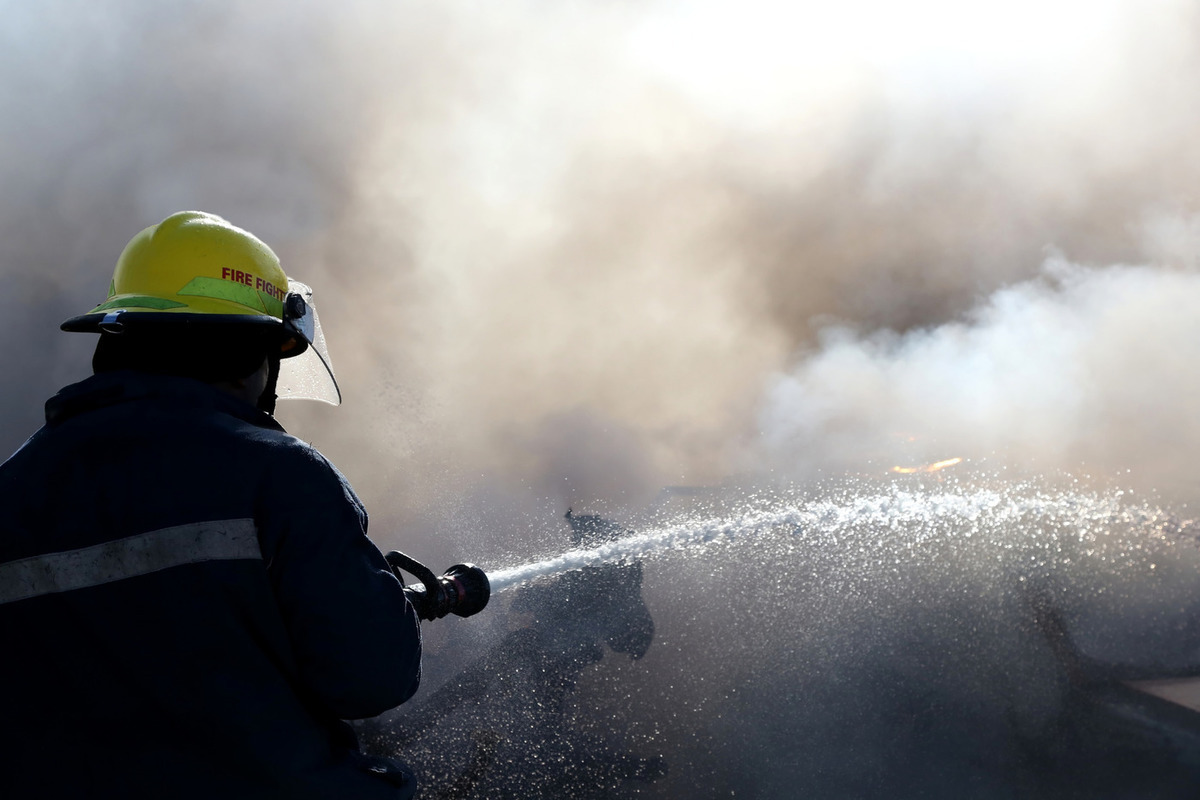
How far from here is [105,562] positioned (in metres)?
0.94

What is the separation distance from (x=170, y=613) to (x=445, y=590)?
0.61 metres

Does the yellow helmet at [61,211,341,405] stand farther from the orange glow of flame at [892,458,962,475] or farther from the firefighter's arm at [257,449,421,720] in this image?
the orange glow of flame at [892,458,962,475]

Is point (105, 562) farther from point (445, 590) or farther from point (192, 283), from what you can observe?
point (445, 590)

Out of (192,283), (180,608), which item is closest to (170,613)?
(180,608)

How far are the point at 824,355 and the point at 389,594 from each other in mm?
5844

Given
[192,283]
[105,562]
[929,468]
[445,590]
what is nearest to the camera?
[105,562]

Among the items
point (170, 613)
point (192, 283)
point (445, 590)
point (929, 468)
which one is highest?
point (929, 468)

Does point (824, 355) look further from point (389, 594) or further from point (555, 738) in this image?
point (389, 594)

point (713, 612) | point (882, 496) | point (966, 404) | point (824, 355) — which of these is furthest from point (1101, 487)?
point (824, 355)

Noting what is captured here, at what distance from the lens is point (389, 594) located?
105cm

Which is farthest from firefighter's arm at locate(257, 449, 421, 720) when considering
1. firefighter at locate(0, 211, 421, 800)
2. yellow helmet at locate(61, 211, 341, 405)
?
yellow helmet at locate(61, 211, 341, 405)

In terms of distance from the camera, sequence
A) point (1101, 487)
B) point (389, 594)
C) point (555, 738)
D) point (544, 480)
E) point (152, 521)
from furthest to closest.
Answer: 1. point (544, 480)
2. point (1101, 487)
3. point (555, 738)
4. point (389, 594)
5. point (152, 521)

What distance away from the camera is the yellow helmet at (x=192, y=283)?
115 centimetres


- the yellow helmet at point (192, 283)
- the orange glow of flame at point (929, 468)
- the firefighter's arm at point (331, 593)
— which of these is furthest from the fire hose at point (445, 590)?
the orange glow of flame at point (929, 468)
